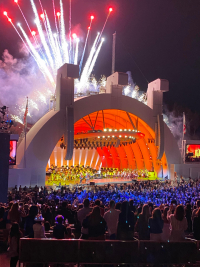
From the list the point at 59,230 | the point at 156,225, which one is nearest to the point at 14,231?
the point at 59,230

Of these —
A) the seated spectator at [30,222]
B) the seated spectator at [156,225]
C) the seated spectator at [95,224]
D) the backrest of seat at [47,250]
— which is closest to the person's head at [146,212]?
the seated spectator at [156,225]

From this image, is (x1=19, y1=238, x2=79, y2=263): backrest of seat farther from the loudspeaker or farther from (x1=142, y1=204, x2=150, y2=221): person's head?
the loudspeaker

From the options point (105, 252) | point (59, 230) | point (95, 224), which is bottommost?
point (105, 252)

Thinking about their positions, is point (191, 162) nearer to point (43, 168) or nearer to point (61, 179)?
point (61, 179)

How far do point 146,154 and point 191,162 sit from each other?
5.60 metres

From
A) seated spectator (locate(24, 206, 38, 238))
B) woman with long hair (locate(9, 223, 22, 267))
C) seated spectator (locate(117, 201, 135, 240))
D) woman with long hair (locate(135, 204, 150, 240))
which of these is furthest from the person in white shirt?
woman with long hair (locate(9, 223, 22, 267))

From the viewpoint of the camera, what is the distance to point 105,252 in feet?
19.6

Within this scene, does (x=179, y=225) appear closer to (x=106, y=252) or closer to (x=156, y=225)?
(x=156, y=225)

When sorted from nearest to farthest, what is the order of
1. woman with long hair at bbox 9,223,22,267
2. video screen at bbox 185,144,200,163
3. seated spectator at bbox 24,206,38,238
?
woman with long hair at bbox 9,223,22,267, seated spectator at bbox 24,206,38,238, video screen at bbox 185,144,200,163

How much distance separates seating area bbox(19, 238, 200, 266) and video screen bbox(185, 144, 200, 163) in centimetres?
2871

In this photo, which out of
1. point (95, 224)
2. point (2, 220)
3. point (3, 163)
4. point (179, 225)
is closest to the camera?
point (95, 224)

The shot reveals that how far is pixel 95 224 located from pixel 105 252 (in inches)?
22.8

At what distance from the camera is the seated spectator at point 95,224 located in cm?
618

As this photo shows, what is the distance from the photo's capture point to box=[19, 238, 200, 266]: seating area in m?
5.93
